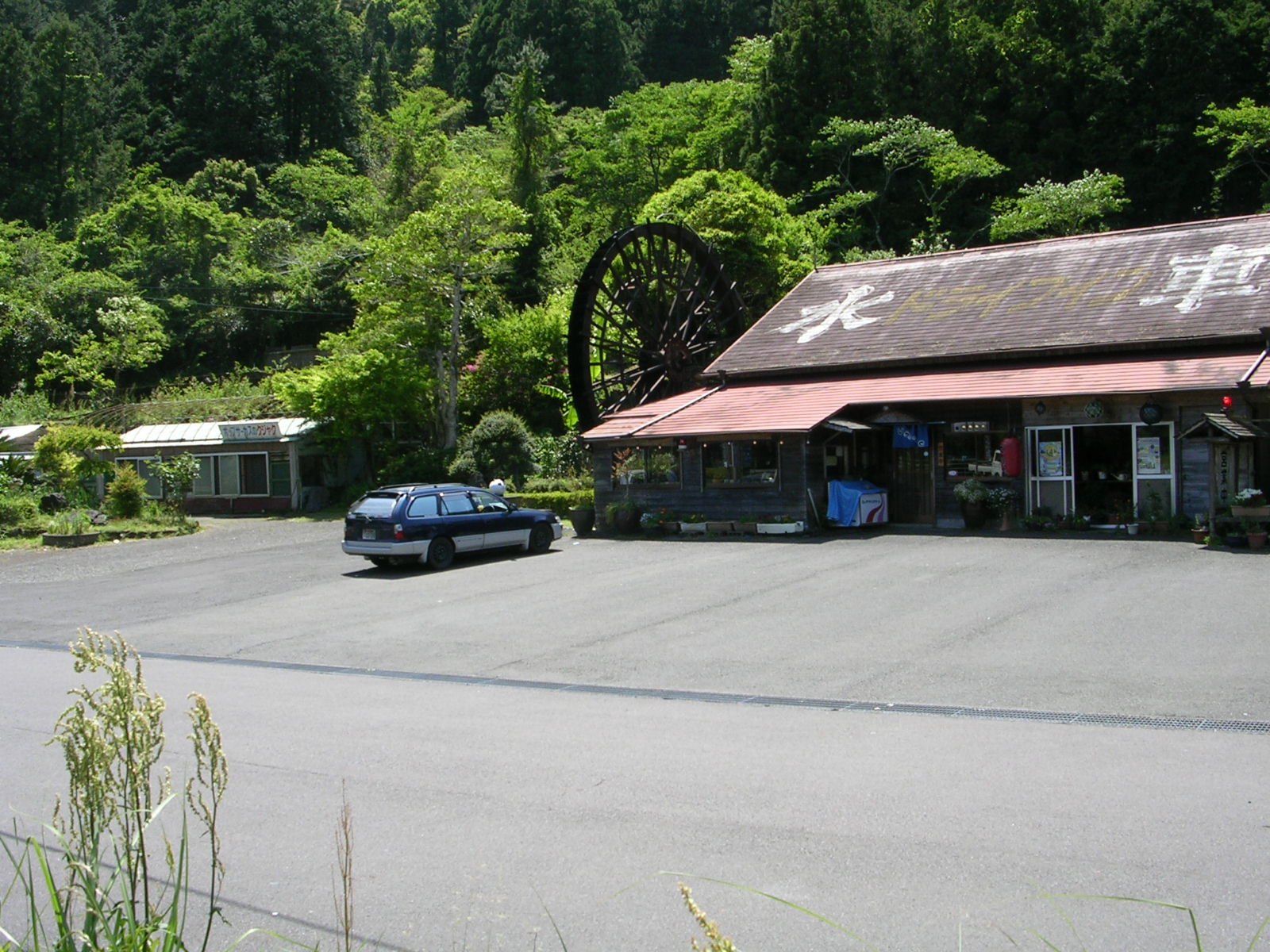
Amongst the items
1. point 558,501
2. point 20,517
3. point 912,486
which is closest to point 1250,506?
point 912,486

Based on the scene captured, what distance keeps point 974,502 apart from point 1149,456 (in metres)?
3.30

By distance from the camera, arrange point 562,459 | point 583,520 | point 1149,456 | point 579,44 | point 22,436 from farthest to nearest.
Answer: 1. point 579,44
2. point 22,436
3. point 562,459
4. point 583,520
5. point 1149,456

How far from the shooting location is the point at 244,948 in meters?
4.93

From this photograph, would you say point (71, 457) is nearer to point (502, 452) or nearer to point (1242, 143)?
point (502, 452)

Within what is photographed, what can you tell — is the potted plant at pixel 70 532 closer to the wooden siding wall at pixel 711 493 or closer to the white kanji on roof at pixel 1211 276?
the wooden siding wall at pixel 711 493

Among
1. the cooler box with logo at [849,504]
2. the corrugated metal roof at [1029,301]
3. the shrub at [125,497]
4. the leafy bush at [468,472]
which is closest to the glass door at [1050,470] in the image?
the corrugated metal roof at [1029,301]

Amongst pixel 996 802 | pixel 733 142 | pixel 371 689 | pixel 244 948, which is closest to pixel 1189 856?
pixel 996 802

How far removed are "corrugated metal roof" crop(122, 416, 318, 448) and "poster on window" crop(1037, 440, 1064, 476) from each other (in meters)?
23.5

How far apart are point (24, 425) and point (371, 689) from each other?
35976mm

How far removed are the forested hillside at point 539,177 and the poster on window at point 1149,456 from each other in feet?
55.7

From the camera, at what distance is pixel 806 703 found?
9781 mm

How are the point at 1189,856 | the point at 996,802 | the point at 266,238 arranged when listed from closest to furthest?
the point at 1189,856 → the point at 996,802 → the point at 266,238

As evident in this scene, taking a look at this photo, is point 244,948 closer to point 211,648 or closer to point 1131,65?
point 211,648

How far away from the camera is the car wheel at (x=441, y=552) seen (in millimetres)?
20766
